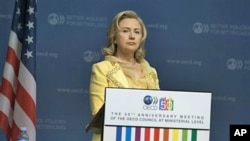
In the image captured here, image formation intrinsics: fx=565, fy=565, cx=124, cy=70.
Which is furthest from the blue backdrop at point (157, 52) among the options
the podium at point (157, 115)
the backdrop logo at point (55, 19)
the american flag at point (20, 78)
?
the podium at point (157, 115)

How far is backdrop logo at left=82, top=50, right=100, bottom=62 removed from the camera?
20.7 ft

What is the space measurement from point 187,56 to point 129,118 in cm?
412

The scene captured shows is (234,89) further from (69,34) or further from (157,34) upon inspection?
(69,34)

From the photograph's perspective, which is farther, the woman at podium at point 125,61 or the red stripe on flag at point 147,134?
the woman at podium at point 125,61

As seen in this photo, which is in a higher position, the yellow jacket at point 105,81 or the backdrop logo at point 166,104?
the yellow jacket at point 105,81

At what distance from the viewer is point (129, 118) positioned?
8.05 ft

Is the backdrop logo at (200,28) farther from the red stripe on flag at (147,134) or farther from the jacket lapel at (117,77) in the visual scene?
the red stripe on flag at (147,134)

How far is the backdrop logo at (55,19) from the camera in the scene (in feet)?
20.6

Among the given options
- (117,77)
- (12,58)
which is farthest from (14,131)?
(117,77)

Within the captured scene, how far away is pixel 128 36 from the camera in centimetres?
362

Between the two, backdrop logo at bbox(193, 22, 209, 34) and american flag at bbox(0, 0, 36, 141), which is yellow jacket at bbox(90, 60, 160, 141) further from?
backdrop logo at bbox(193, 22, 209, 34)

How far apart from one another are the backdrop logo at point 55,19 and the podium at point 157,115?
3.92 meters

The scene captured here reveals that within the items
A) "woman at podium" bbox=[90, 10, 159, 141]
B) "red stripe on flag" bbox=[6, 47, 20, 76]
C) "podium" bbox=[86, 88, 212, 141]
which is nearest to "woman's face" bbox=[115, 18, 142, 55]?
"woman at podium" bbox=[90, 10, 159, 141]

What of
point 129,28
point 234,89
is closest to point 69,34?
point 234,89
